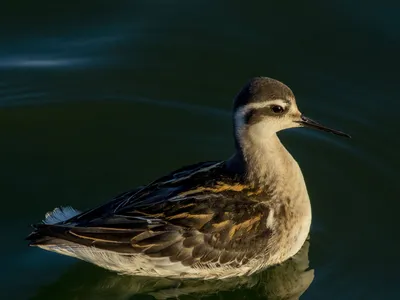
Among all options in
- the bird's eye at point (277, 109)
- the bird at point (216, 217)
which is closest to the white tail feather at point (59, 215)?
the bird at point (216, 217)

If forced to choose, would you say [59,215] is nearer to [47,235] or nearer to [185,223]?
[47,235]

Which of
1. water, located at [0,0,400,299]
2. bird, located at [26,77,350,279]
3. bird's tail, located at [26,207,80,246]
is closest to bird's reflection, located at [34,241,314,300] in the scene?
water, located at [0,0,400,299]

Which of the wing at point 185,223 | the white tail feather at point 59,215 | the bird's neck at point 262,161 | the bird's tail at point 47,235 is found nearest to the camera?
the bird's tail at point 47,235

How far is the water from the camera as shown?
373 inches

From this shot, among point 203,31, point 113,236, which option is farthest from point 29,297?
point 203,31

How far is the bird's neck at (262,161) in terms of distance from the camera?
9117 millimetres

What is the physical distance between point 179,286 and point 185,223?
3.01 feet

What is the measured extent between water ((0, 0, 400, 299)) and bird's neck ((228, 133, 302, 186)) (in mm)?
985

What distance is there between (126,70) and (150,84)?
43cm

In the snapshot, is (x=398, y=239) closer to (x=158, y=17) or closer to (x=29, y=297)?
(x=29, y=297)

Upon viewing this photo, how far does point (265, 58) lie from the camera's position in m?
12.2

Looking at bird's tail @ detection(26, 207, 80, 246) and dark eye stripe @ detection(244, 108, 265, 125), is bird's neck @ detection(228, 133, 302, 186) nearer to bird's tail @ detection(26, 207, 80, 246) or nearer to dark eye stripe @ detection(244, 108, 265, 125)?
dark eye stripe @ detection(244, 108, 265, 125)

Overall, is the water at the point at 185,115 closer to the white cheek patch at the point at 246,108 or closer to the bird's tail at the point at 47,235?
the bird's tail at the point at 47,235

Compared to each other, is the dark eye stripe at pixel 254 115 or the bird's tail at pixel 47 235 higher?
the dark eye stripe at pixel 254 115
